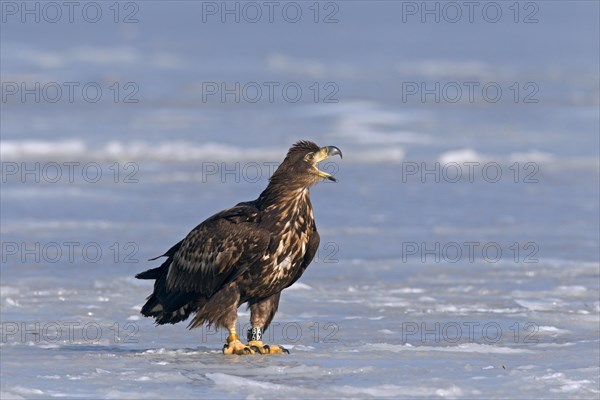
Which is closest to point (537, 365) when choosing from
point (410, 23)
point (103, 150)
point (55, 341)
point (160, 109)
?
point (55, 341)

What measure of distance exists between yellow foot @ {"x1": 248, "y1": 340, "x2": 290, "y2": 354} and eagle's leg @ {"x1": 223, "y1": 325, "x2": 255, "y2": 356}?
37mm

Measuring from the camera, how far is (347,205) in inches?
651

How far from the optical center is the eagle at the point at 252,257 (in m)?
8.51

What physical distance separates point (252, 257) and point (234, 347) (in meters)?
0.58

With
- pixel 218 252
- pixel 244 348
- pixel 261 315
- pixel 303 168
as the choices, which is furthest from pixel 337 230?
pixel 218 252

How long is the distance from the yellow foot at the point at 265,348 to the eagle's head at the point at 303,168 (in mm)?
948

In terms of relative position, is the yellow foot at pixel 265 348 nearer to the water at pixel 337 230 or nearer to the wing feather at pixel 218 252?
the water at pixel 337 230

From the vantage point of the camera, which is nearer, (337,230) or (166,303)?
(166,303)

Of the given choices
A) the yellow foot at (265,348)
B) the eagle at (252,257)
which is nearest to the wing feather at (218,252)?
the eagle at (252,257)

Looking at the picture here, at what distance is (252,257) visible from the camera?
8.46m

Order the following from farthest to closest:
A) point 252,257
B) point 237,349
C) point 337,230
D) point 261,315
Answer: point 337,230
point 261,315
point 237,349
point 252,257

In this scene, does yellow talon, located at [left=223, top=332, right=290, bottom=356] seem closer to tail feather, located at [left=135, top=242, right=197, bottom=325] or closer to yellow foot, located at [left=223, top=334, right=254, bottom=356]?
yellow foot, located at [left=223, top=334, right=254, bottom=356]

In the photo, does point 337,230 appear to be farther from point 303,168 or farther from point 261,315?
Result: point 303,168

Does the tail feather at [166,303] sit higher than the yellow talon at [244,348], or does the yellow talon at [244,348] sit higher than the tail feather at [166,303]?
the tail feather at [166,303]
